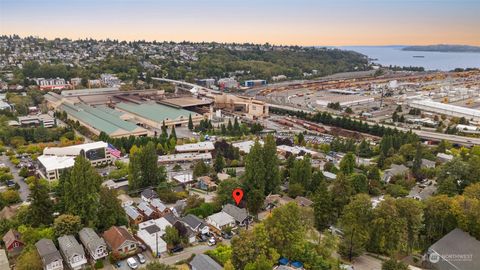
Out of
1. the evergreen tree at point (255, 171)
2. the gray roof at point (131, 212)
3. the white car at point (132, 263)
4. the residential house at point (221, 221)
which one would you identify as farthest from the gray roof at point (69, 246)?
the evergreen tree at point (255, 171)

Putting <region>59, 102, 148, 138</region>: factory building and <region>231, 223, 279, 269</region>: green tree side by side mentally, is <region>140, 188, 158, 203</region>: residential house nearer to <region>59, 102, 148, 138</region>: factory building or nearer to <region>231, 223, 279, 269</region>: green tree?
<region>231, 223, 279, 269</region>: green tree

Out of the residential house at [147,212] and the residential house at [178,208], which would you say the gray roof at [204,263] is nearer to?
the residential house at [178,208]

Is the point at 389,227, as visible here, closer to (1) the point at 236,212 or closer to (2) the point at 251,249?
(2) the point at 251,249

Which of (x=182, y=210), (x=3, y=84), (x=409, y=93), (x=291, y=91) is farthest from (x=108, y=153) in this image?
(x=409, y=93)

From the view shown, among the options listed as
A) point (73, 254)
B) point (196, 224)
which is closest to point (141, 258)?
point (73, 254)

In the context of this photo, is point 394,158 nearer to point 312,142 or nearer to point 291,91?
point 312,142

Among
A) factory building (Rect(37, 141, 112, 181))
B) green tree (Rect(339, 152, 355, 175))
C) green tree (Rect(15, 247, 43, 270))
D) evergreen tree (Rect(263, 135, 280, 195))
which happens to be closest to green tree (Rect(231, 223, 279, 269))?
evergreen tree (Rect(263, 135, 280, 195))
